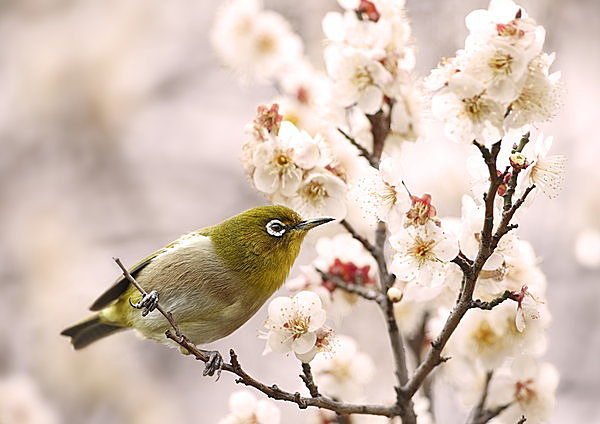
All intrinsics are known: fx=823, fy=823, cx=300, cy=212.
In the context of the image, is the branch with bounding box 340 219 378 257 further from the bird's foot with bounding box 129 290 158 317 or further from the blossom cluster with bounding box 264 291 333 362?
the bird's foot with bounding box 129 290 158 317

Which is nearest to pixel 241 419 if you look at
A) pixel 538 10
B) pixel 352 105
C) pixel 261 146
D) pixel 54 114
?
pixel 261 146

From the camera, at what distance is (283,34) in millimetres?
2572

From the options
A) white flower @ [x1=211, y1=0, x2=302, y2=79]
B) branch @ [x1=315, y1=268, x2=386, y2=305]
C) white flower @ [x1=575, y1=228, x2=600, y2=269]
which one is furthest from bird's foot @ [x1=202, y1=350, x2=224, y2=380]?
white flower @ [x1=575, y1=228, x2=600, y2=269]

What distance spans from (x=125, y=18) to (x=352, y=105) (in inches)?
101

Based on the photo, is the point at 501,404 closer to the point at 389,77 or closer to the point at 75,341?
the point at 389,77

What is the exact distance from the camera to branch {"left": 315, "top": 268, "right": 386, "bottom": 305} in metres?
1.54

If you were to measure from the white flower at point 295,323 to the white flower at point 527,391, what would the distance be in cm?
48

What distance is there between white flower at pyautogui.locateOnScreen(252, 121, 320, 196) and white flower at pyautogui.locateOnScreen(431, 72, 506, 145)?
0.32 meters

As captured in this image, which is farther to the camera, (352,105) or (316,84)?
(316,84)

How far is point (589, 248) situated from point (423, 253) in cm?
177

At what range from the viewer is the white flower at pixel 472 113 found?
125cm

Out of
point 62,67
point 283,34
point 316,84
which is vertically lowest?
point 316,84

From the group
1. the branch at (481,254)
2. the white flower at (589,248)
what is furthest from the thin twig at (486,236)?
the white flower at (589,248)

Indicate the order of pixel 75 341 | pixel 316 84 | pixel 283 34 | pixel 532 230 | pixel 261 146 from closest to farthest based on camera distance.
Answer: pixel 261 146
pixel 75 341
pixel 316 84
pixel 283 34
pixel 532 230
